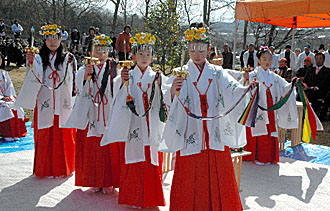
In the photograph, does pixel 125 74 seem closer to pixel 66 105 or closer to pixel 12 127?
pixel 66 105

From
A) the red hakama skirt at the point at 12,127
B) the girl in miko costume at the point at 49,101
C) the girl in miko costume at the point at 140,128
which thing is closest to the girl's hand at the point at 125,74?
the girl in miko costume at the point at 140,128

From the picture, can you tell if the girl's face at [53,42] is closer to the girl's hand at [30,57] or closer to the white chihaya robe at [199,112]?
the girl's hand at [30,57]

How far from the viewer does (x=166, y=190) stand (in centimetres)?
425

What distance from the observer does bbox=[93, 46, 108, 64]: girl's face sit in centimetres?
401

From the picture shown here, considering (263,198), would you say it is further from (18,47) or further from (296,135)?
(18,47)

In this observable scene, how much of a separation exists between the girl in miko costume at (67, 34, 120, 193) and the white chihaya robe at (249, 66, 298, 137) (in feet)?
8.18

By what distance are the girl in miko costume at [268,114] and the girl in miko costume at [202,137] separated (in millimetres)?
2426

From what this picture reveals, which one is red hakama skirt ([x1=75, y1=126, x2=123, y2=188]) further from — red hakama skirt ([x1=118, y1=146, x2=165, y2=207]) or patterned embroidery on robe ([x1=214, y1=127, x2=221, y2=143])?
patterned embroidery on robe ([x1=214, y1=127, x2=221, y2=143])

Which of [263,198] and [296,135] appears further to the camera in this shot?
[296,135]

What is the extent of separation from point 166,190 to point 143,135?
1.13 metres

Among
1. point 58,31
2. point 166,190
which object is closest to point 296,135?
point 166,190

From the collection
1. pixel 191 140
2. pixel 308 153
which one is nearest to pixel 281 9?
pixel 308 153

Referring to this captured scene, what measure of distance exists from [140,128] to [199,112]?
0.74m

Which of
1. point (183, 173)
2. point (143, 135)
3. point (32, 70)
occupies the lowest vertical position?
point (183, 173)
